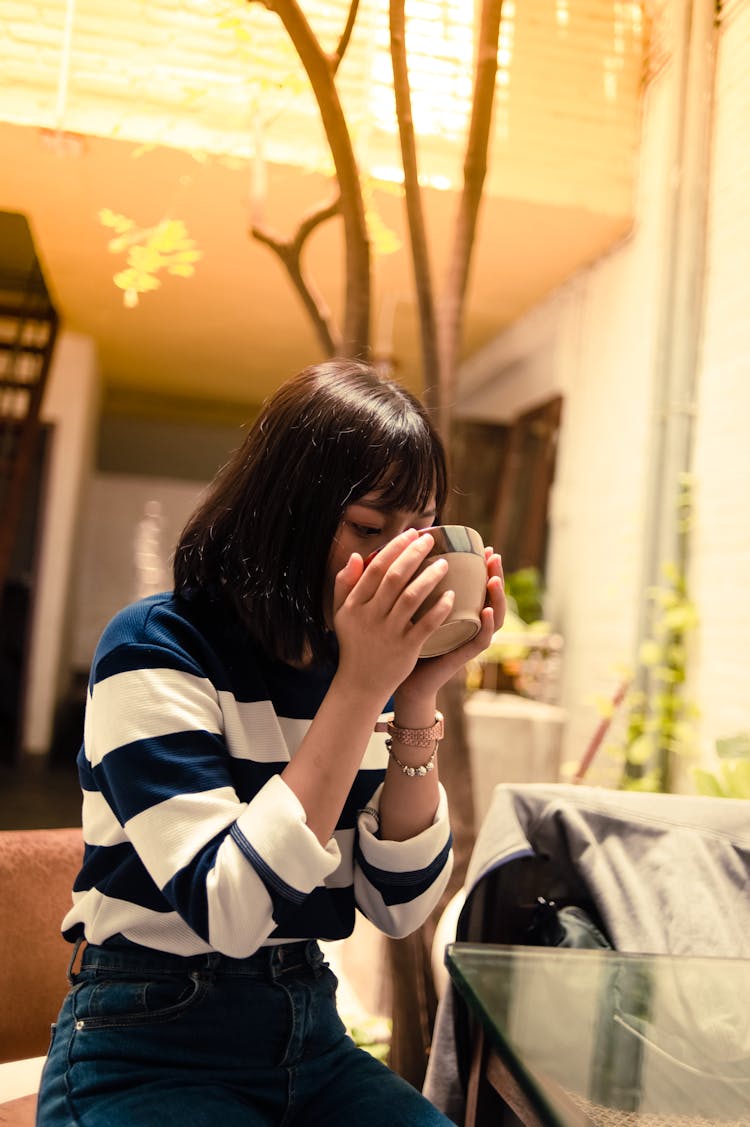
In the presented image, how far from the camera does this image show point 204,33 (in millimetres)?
2047

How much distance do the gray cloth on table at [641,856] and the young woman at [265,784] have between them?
13.3 inches

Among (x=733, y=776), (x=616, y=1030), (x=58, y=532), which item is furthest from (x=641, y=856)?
(x=58, y=532)

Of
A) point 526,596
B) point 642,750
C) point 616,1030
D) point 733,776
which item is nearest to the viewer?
point 616,1030

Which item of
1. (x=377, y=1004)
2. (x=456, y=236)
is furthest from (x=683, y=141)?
(x=377, y=1004)

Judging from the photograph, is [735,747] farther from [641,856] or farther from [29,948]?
[29,948]

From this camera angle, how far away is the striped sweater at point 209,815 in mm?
729

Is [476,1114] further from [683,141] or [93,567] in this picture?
[683,141]

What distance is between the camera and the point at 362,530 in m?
0.89

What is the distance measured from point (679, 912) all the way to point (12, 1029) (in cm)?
83

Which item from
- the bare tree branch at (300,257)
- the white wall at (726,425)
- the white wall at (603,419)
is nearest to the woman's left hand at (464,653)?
the bare tree branch at (300,257)

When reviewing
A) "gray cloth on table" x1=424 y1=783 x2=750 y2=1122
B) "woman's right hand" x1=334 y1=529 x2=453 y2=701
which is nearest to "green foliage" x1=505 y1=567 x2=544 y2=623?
"gray cloth on table" x1=424 y1=783 x2=750 y2=1122

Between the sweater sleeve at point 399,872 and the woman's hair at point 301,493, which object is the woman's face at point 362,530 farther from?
the sweater sleeve at point 399,872

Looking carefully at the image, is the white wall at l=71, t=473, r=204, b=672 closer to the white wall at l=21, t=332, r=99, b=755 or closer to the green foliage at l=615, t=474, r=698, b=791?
the white wall at l=21, t=332, r=99, b=755

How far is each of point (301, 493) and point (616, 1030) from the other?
0.57m
